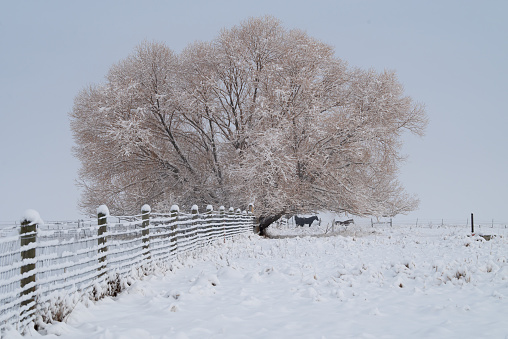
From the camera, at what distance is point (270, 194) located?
22.9 metres

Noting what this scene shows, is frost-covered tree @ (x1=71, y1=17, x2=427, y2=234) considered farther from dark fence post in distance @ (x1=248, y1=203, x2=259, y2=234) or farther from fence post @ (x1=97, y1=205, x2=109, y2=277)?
fence post @ (x1=97, y1=205, x2=109, y2=277)

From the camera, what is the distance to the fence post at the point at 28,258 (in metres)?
5.07

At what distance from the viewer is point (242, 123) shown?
2477 cm

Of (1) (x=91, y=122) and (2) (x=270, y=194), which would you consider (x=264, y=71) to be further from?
(1) (x=91, y=122)

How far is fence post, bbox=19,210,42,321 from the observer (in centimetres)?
507

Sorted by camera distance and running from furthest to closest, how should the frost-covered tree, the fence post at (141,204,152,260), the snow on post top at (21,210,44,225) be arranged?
the frost-covered tree, the fence post at (141,204,152,260), the snow on post top at (21,210,44,225)

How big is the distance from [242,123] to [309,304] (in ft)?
62.5

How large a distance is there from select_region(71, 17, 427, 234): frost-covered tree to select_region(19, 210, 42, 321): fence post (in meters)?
17.1

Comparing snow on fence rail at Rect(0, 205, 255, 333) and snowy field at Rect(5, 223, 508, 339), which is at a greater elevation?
snow on fence rail at Rect(0, 205, 255, 333)

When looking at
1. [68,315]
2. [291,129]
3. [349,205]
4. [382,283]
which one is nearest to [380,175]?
[349,205]

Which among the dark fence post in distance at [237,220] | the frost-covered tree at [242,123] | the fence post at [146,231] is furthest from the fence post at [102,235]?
the frost-covered tree at [242,123]

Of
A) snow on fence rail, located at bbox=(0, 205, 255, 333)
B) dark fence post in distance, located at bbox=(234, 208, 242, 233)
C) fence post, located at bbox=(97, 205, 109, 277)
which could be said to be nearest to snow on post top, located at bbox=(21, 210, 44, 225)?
snow on fence rail, located at bbox=(0, 205, 255, 333)

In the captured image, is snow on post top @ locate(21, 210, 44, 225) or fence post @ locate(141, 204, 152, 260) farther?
fence post @ locate(141, 204, 152, 260)

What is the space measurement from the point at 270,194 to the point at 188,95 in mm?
6783
